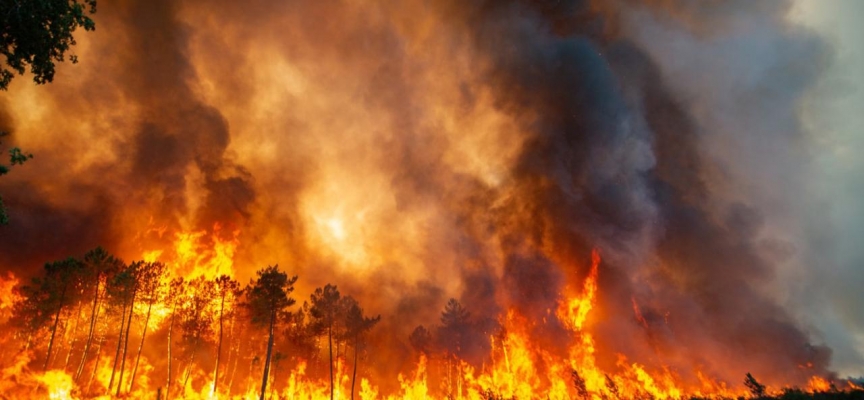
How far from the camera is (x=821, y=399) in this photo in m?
17.4

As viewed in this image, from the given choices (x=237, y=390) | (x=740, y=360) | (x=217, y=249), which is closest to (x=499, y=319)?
(x=740, y=360)

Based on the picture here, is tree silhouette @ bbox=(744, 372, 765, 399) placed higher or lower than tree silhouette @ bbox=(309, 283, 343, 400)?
lower

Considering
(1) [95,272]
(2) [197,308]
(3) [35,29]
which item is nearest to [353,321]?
(2) [197,308]

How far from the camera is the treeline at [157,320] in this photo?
42.5 m

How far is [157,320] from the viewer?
6072cm

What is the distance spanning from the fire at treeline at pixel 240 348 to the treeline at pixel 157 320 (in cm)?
21

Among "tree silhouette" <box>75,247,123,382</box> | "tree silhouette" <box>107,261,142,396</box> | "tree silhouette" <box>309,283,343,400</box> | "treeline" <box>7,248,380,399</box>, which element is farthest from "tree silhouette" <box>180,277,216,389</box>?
"tree silhouette" <box>309,283,343,400</box>

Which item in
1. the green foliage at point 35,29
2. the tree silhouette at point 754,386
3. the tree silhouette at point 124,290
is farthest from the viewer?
the tree silhouette at point 124,290

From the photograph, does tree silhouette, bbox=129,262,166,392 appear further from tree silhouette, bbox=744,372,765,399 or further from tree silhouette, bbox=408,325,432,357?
tree silhouette, bbox=744,372,765,399

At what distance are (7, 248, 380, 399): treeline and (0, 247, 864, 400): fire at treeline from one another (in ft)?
0.68

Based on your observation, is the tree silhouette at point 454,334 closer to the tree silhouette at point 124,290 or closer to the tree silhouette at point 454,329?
the tree silhouette at point 454,329

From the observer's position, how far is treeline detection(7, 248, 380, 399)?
140 ft

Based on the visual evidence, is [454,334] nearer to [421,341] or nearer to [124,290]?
[421,341]

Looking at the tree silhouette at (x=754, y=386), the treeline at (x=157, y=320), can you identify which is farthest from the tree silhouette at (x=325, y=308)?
the tree silhouette at (x=754, y=386)
